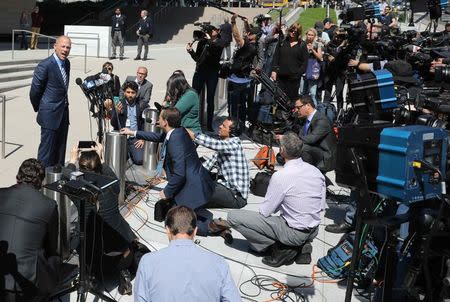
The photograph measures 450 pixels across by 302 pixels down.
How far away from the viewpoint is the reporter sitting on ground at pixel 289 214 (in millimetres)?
6203

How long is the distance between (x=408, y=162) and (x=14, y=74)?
15.6m

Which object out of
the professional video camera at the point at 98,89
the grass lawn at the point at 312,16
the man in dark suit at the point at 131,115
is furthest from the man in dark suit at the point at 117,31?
the professional video camera at the point at 98,89

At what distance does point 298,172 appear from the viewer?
20.4ft

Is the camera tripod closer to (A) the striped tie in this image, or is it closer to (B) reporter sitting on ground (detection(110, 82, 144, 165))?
(A) the striped tie

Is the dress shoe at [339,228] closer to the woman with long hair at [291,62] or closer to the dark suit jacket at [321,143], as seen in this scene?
the dark suit jacket at [321,143]

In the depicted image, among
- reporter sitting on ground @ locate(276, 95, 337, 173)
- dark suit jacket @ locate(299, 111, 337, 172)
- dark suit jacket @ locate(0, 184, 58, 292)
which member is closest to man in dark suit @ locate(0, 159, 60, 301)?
dark suit jacket @ locate(0, 184, 58, 292)

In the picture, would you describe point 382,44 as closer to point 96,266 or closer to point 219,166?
point 219,166

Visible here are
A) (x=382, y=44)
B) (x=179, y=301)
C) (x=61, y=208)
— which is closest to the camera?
(x=179, y=301)

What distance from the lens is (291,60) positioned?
11.5 metres

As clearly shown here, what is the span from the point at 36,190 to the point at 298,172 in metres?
2.63

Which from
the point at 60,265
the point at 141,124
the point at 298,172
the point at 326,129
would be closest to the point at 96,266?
the point at 60,265

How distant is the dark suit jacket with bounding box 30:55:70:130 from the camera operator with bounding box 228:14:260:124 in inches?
157

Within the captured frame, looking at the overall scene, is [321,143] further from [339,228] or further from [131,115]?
[131,115]

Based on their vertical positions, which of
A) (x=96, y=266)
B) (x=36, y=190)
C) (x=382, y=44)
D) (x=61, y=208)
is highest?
(x=382, y=44)
